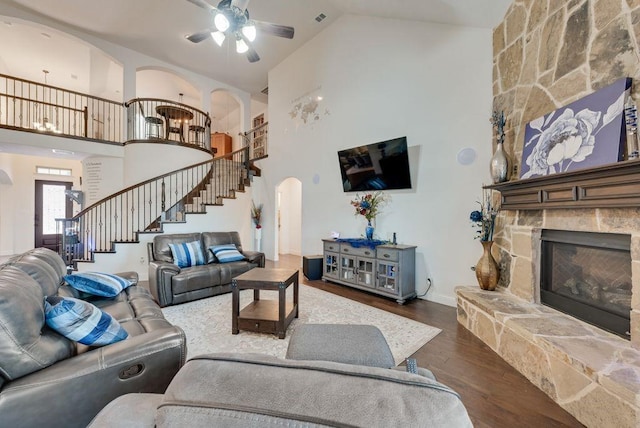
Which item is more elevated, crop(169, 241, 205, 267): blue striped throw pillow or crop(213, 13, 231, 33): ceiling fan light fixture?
crop(213, 13, 231, 33): ceiling fan light fixture

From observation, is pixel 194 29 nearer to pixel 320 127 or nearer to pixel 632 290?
pixel 320 127

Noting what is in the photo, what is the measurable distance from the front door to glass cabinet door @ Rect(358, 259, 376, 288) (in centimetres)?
922

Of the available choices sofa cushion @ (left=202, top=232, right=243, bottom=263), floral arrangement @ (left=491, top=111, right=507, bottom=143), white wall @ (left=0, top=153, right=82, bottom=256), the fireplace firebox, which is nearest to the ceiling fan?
floral arrangement @ (left=491, top=111, right=507, bottom=143)

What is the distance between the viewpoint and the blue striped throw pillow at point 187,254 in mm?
4055

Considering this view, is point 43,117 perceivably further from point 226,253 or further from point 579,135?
point 579,135

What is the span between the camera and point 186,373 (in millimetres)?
607

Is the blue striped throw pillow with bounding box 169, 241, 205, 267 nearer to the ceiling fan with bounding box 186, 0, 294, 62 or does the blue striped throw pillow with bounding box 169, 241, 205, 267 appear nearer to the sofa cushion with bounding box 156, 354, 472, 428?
the ceiling fan with bounding box 186, 0, 294, 62

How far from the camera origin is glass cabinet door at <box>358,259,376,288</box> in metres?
4.08

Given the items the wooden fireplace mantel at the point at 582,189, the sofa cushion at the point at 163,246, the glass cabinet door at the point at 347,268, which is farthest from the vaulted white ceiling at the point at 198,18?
the sofa cushion at the point at 163,246

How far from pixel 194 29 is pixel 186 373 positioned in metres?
7.16

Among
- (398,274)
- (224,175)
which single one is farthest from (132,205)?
(398,274)

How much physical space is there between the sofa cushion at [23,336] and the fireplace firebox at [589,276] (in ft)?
11.4

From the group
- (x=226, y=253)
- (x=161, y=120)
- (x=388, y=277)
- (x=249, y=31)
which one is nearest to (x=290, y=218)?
(x=226, y=253)

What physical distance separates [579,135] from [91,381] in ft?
11.6
